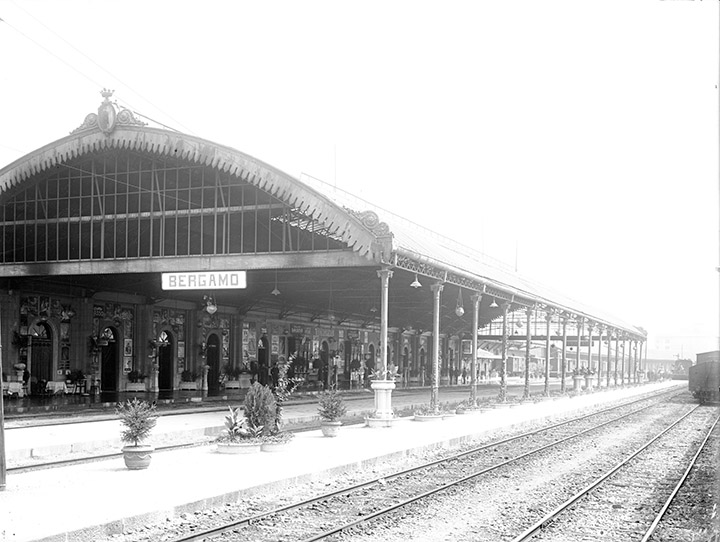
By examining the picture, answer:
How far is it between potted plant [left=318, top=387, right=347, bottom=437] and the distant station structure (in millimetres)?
1821

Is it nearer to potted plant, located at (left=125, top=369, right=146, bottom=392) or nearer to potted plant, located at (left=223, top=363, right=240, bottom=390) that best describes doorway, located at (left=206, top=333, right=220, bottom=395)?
potted plant, located at (left=223, top=363, right=240, bottom=390)

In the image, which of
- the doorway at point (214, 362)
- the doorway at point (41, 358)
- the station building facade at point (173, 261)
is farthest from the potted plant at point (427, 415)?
the doorway at point (214, 362)

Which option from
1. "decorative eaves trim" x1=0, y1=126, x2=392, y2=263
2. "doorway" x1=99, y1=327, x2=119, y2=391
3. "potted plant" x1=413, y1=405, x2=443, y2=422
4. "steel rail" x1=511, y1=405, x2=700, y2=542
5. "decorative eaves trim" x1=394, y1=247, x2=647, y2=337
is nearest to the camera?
"steel rail" x1=511, y1=405, x2=700, y2=542

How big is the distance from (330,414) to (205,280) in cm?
610

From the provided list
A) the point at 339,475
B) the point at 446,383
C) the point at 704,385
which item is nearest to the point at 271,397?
the point at 339,475

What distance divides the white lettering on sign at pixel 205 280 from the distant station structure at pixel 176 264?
34 millimetres

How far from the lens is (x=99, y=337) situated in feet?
91.1

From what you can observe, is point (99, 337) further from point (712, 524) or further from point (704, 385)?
point (704, 385)

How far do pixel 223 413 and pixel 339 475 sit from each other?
10.9 meters

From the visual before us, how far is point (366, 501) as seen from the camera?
10062 millimetres

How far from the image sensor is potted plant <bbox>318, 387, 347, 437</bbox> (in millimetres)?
16250

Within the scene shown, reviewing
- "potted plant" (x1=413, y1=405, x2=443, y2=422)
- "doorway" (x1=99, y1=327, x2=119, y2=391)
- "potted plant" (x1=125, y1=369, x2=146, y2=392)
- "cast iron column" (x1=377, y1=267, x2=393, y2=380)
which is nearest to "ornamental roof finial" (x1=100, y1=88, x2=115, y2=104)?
"cast iron column" (x1=377, y1=267, x2=393, y2=380)

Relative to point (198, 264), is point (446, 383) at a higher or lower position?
lower

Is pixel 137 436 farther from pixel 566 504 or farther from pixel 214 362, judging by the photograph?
pixel 214 362
